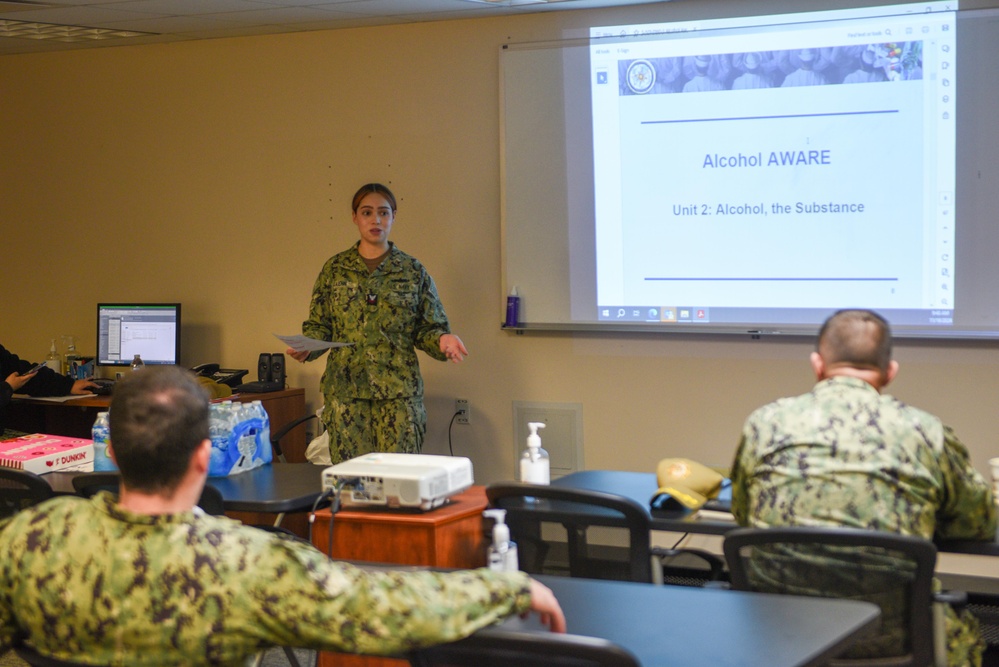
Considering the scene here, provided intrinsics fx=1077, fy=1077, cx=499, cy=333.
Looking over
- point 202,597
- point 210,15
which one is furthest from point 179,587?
point 210,15

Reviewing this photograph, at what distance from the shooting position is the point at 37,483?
2787mm

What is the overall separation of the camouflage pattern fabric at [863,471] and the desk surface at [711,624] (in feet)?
1.29

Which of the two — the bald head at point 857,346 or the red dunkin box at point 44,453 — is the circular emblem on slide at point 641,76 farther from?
the red dunkin box at point 44,453

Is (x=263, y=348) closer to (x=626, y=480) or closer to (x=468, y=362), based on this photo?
(x=468, y=362)

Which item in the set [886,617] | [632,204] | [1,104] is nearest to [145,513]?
[886,617]

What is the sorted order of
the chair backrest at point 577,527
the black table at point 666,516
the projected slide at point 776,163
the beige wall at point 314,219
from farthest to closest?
the beige wall at point 314,219 < the projected slide at point 776,163 < the black table at point 666,516 < the chair backrest at point 577,527

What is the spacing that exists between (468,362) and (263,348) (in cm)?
127

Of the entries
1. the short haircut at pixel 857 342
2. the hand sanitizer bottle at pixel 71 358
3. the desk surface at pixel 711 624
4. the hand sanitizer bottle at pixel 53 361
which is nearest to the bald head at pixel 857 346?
the short haircut at pixel 857 342

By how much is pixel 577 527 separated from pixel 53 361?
4.65m

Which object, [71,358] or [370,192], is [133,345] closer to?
[71,358]

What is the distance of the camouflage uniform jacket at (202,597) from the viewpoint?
150 cm

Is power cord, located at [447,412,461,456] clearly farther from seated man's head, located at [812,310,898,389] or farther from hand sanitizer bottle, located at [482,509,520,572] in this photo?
seated man's head, located at [812,310,898,389]

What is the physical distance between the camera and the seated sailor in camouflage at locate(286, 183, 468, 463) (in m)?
4.71

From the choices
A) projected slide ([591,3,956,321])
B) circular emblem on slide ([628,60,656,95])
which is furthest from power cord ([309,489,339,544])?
circular emblem on slide ([628,60,656,95])
